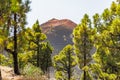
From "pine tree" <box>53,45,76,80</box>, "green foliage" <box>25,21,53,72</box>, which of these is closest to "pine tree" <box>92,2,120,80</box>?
"green foliage" <box>25,21,53,72</box>

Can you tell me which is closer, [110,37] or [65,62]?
[110,37]

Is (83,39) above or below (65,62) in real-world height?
above

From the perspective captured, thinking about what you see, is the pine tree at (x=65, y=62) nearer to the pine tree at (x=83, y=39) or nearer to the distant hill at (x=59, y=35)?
the pine tree at (x=83, y=39)

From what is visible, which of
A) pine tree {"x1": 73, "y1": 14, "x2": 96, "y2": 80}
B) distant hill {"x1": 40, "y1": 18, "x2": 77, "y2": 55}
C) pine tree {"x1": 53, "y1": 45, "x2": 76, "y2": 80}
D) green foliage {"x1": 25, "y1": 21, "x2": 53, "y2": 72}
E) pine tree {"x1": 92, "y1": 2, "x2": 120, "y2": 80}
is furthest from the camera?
distant hill {"x1": 40, "y1": 18, "x2": 77, "y2": 55}

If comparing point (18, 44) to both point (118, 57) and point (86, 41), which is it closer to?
point (118, 57)

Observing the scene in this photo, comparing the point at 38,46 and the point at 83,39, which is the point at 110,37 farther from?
the point at 38,46

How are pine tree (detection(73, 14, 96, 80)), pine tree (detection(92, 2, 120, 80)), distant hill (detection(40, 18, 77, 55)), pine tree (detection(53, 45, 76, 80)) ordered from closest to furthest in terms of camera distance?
pine tree (detection(92, 2, 120, 80)) → pine tree (detection(73, 14, 96, 80)) → pine tree (detection(53, 45, 76, 80)) → distant hill (detection(40, 18, 77, 55))

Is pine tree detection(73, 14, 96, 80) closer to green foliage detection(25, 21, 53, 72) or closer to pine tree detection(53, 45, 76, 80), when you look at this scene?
green foliage detection(25, 21, 53, 72)

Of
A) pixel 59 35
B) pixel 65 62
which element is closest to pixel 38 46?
pixel 65 62

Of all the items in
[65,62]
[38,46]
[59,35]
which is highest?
[59,35]

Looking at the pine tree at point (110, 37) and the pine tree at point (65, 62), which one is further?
the pine tree at point (65, 62)

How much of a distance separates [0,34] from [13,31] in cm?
1142

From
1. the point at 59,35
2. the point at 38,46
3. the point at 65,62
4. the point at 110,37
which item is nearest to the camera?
the point at 110,37

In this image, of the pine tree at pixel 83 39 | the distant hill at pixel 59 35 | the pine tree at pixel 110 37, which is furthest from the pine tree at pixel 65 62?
the distant hill at pixel 59 35
